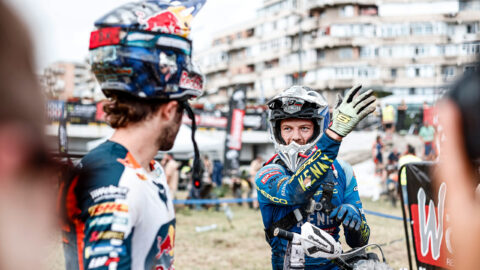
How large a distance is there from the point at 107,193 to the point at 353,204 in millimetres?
2427

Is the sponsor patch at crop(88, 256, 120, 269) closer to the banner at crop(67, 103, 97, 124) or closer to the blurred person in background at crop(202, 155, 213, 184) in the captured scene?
the blurred person in background at crop(202, 155, 213, 184)

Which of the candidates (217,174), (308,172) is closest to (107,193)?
(308,172)

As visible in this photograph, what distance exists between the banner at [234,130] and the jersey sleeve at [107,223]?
1696 cm

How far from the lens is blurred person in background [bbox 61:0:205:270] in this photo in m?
1.83

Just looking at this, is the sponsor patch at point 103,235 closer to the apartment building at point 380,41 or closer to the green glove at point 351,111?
the green glove at point 351,111

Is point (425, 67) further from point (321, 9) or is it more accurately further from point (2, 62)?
point (2, 62)

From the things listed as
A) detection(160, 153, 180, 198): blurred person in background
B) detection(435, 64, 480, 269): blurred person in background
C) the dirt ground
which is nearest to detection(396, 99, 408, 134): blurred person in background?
the dirt ground

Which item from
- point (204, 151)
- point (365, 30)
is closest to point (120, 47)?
point (204, 151)

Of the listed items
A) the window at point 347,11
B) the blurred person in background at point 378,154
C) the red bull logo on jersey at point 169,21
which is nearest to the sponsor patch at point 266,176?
the red bull logo on jersey at point 169,21

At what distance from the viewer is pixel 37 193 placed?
4.77ft

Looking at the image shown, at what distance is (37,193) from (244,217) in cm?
1451

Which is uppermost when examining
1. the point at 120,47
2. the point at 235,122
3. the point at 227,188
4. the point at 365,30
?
the point at 365,30

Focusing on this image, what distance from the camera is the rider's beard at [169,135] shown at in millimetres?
2250

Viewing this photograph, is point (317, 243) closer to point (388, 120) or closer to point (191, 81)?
point (191, 81)
